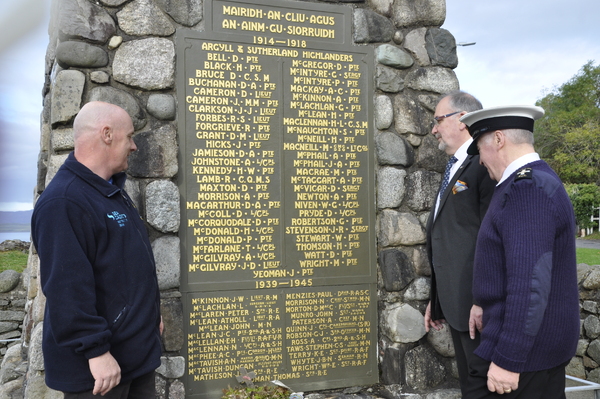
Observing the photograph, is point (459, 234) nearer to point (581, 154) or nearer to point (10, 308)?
point (10, 308)

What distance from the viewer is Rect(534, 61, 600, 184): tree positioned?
90.5ft

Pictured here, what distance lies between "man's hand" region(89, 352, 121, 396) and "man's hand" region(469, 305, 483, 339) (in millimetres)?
1960

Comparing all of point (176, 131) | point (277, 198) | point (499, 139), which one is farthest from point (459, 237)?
point (176, 131)

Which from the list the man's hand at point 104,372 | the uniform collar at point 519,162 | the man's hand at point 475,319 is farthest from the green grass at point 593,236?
the man's hand at point 104,372

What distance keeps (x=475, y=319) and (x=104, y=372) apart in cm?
203

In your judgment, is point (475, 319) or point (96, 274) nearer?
point (96, 274)

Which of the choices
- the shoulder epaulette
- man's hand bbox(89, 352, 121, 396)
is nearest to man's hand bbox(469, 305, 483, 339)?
the shoulder epaulette

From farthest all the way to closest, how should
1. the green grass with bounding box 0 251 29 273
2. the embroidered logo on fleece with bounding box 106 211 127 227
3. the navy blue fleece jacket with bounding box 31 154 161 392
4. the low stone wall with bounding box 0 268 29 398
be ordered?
the green grass with bounding box 0 251 29 273
the low stone wall with bounding box 0 268 29 398
the embroidered logo on fleece with bounding box 106 211 127 227
the navy blue fleece jacket with bounding box 31 154 161 392

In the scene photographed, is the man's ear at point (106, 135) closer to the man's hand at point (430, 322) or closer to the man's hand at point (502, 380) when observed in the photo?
the man's hand at point (502, 380)

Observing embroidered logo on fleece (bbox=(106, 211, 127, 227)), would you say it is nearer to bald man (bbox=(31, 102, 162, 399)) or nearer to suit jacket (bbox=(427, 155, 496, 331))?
bald man (bbox=(31, 102, 162, 399))

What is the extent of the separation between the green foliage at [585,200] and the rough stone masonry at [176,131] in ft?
82.6

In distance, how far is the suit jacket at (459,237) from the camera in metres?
3.23

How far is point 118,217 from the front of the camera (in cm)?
248

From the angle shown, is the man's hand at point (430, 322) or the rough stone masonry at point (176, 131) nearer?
the rough stone masonry at point (176, 131)
